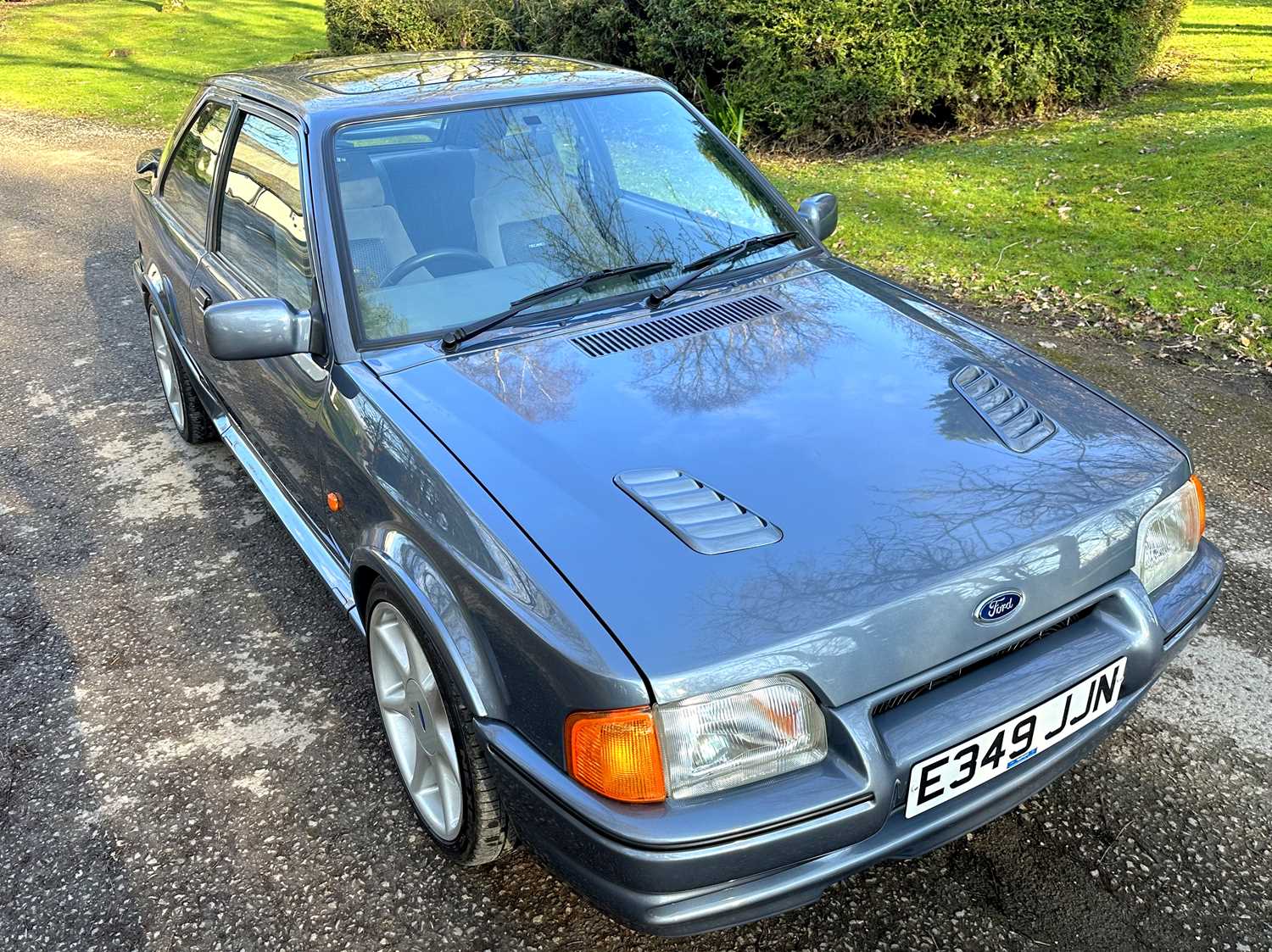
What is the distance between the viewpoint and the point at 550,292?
2850 millimetres

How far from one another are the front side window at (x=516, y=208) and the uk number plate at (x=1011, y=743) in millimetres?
1590

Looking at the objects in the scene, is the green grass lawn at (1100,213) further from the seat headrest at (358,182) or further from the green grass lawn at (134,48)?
the green grass lawn at (134,48)

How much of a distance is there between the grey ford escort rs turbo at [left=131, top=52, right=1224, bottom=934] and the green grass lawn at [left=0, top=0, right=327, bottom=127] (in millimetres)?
11333

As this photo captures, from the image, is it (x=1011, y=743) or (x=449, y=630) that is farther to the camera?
(x=449, y=630)

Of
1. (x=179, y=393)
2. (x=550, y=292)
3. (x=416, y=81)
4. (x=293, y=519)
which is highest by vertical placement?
(x=416, y=81)

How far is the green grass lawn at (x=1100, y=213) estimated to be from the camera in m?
5.74

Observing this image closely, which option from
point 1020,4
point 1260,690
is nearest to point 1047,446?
point 1260,690

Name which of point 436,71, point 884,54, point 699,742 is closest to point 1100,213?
point 884,54

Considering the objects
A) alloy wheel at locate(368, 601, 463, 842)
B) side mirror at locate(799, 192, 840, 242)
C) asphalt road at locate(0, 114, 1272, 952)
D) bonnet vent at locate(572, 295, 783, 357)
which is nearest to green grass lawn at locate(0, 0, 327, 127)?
asphalt road at locate(0, 114, 1272, 952)

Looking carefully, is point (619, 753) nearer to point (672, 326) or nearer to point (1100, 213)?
point (672, 326)

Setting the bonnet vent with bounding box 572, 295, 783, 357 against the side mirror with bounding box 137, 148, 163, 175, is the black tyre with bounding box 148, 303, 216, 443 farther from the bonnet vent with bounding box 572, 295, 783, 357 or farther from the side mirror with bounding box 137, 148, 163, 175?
the bonnet vent with bounding box 572, 295, 783, 357

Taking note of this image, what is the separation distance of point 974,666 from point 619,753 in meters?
0.77

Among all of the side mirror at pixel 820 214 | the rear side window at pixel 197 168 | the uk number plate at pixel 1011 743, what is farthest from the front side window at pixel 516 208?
the uk number plate at pixel 1011 743

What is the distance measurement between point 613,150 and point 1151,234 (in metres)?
4.75
